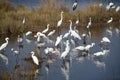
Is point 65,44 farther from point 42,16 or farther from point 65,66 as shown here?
point 42,16

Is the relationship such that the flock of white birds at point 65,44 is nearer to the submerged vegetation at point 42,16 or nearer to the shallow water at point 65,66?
the shallow water at point 65,66

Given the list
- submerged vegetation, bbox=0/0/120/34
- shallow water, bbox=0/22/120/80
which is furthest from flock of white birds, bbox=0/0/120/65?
submerged vegetation, bbox=0/0/120/34

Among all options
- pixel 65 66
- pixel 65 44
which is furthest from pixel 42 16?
pixel 65 66

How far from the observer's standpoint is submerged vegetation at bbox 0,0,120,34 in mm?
22250

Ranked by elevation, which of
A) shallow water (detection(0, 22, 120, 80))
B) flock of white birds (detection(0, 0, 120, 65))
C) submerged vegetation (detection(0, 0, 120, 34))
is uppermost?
submerged vegetation (detection(0, 0, 120, 34))

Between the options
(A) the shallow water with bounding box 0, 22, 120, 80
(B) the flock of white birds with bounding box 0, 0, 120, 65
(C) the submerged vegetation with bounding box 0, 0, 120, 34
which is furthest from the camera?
(C) the submerged vegetation with bounding box 0, 0, 120, 34

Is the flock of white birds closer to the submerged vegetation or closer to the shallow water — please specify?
the shallow water

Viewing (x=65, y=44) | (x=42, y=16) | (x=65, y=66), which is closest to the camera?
(x=65, y=66)

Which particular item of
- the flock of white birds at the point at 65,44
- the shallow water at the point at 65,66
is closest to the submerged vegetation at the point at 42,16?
the flock of white birds at the point at 65,44

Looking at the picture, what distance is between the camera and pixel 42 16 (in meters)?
24.1

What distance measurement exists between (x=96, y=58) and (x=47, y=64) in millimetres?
1821

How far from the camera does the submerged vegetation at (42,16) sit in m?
22.2

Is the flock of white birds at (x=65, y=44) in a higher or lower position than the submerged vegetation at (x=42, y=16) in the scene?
lower

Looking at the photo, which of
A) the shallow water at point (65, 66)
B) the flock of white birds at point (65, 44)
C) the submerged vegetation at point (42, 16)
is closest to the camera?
the shallow water at point (65, 66)
